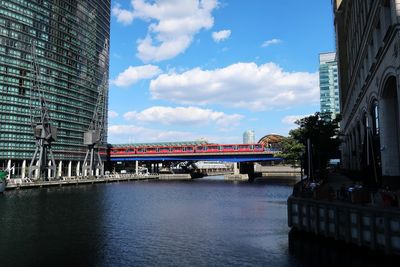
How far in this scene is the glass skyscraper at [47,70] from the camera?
154m

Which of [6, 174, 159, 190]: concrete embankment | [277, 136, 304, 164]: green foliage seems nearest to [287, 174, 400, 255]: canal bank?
[277, 136, 304, 164]: green foliage

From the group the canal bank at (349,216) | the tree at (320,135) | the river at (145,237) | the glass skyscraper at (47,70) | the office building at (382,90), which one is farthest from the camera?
the glass skyscraper at (47,70)

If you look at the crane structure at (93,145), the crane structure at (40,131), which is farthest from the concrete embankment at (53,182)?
the crane structure at (93,145)

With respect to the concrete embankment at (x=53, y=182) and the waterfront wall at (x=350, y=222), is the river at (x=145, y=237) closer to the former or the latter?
the waterfront wall at (x=350, y=222)

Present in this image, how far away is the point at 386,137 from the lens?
4875cm

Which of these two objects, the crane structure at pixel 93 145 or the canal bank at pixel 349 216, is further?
the crane structure at pixel 93 145

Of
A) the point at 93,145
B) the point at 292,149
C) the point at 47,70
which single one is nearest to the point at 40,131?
the point at 93,145

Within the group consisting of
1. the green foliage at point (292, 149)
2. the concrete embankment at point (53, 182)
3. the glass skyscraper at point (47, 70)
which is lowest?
the concrete embankment at point (53, 182)

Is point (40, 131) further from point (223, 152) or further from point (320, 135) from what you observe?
point (320, 135)

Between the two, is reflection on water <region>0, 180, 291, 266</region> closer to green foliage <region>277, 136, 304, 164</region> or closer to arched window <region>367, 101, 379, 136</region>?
arched window <region>367, 101, 379, 136</region>

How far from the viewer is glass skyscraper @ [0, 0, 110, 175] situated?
6063 inches

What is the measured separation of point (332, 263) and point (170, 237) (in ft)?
53.0

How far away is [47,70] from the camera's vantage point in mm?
168750

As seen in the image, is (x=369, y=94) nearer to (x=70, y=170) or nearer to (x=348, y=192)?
(x=348, y=192)
